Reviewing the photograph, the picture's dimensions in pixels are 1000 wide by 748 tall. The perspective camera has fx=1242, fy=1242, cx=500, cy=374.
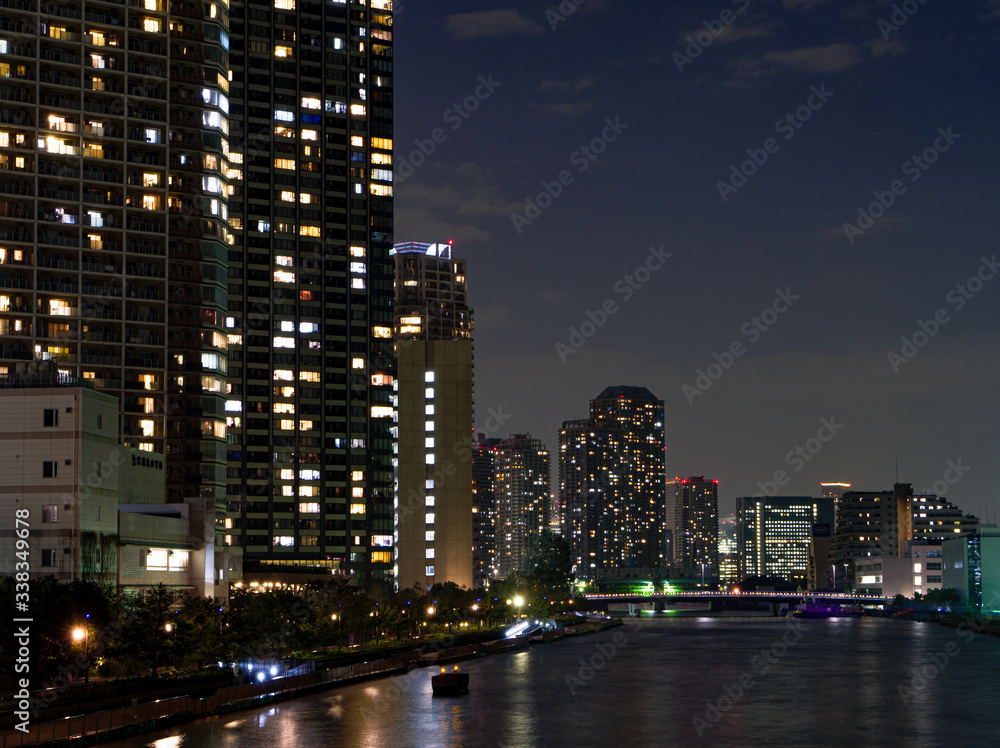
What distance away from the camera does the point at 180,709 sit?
8719 centimetres

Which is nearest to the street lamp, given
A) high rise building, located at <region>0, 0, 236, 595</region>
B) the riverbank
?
the riverbank

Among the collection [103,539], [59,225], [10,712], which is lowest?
[10,712]

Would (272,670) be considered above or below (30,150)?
below

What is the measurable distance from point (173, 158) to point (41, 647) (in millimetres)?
83064

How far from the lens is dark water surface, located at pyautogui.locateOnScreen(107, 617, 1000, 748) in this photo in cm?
8912

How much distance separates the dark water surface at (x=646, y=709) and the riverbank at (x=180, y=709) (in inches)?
36.6

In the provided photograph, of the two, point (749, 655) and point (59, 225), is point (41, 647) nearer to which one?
point (59, 225)

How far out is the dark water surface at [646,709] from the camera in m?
89.1

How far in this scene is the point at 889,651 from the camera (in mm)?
183250

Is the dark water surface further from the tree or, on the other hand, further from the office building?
the office building

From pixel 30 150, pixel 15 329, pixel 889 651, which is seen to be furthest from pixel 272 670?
pixel 889 651

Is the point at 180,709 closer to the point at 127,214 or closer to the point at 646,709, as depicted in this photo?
the point at 646,709

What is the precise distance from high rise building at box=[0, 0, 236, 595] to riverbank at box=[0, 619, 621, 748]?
24.9 meters

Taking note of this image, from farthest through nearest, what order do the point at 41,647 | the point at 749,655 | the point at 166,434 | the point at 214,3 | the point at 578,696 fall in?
1. the point at 749,655
2. the point at 214,3
3. the point at 166,434
4. the point at 578,696
5. the point at 41,647
